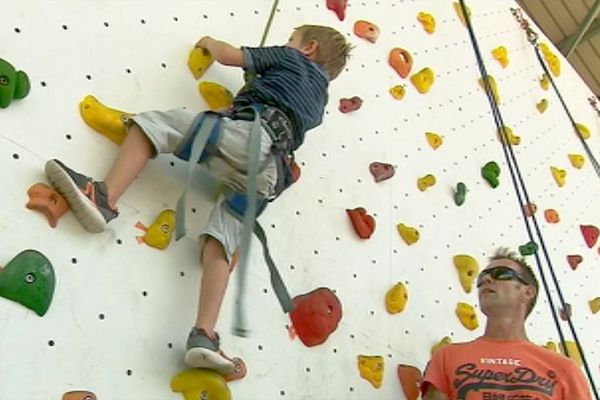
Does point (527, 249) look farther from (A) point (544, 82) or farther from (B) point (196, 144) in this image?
(B) point (196, 144)

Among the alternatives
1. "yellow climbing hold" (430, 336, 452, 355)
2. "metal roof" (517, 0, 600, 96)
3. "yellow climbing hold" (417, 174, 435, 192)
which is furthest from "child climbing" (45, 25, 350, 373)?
"metal roof" (517, 0, 600, 96)

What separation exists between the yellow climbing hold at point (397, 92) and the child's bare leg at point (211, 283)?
0.86 m

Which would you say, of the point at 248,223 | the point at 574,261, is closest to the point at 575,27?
the point at 574,261

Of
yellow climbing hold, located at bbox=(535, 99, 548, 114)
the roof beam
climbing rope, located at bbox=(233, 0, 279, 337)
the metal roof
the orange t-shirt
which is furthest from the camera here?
the metal roof

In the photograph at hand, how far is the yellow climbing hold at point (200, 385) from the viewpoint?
1136 mm

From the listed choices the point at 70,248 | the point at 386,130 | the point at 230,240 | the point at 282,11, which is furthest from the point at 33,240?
the point at 386,130

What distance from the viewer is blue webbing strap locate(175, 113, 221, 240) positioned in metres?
1.16

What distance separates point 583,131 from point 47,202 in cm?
214

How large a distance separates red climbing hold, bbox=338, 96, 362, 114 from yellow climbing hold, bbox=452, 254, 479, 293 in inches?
17.4

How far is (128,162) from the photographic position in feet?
3.84

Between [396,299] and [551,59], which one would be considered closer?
[396,299]

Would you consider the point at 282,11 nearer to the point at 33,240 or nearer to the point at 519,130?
the point at 33,240

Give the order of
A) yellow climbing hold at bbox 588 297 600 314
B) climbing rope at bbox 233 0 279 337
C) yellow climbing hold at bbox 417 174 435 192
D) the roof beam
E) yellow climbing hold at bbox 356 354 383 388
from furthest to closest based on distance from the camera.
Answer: the roof beam
yellow climbing hold at bbox 588 297 600 314
yellow climbing hold at bbox 417 174 435 192
yellow climbing hold at bbox 356 354 383 388
climbing rope at bbox 233 0 279 337

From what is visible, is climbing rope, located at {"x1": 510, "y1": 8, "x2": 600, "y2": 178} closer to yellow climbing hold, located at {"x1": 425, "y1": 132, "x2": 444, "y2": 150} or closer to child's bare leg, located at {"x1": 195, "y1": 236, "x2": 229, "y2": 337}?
yellow climbing hold, located at {"x1": 425, "y1": 132, "x2": 444, "y2": 150}
